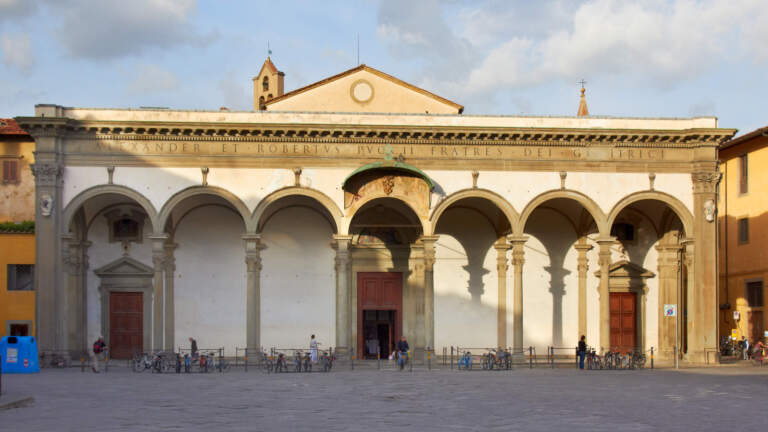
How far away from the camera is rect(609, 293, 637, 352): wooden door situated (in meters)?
35.2

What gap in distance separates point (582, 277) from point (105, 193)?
644 inches

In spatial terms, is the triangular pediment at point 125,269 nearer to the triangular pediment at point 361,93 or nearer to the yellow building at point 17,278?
the yellow building at point 17,278

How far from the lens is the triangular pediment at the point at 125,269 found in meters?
33.7

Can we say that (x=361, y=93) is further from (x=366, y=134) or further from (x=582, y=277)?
(x=582, y=277)

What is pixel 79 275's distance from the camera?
108ft

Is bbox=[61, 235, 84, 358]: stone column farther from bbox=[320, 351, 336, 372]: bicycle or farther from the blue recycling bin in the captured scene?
bbox=[320, 351, 336, 372]: bicycle

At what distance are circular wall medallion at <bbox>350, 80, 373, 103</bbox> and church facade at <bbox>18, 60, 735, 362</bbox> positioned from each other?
20 centimetres

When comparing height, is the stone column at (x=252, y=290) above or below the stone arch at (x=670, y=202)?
below

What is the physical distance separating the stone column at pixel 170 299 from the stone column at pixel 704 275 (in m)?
17.4

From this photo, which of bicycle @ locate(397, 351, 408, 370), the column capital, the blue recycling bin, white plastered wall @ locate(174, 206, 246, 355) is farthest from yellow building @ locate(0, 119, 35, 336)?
the column capital

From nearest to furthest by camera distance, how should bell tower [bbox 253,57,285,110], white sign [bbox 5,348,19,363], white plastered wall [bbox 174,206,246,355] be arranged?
1. white sign [bbox 5,348,19,363]
2. white plastered wall [bbox 174,206,246,355]
3. bell tower [bbox 253,57,285,110]

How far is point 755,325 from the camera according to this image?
38.6m

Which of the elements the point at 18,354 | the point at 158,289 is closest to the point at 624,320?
the point at 158,289

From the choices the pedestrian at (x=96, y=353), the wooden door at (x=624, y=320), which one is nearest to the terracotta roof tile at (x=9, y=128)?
the pedestrian at (x=96, y=353)
